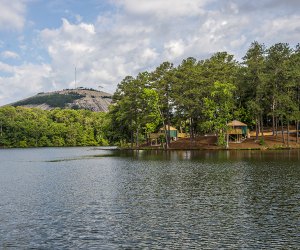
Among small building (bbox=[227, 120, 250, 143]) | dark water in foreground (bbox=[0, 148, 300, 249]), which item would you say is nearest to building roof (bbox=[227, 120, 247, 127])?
small building (bbox=[227, 120, 250, 143])

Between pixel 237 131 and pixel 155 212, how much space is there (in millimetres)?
82679

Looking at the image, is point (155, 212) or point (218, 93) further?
point (218, 93)

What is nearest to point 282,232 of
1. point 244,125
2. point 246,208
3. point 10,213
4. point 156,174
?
point 246,208

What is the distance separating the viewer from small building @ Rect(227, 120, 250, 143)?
106938 millimetres

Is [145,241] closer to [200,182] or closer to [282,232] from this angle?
[282,232]

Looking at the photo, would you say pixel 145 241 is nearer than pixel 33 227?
Yes

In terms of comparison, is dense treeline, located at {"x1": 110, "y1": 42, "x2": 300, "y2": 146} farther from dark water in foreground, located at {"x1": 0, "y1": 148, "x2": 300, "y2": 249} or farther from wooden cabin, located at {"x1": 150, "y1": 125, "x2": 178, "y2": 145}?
dark water in foreground, located at {"x1": 0, "y1": 148, "x2": 300, "y2": 249}

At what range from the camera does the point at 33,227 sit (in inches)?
964

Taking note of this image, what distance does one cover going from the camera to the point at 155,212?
2823 centimetres

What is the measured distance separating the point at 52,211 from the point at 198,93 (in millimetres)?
76614

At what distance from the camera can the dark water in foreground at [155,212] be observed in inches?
834

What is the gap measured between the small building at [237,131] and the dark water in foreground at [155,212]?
59699 mm

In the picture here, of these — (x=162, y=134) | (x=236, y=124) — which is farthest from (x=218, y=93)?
(x=162, y=134)

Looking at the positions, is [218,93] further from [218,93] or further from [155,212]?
[155,212]
